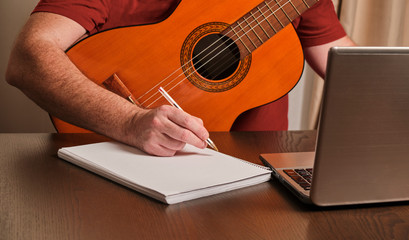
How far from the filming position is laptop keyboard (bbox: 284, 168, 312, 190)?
0.65 meters

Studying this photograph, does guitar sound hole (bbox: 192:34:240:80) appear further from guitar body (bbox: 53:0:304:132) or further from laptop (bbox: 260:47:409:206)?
laptop (bbox: 260:47:409:206)

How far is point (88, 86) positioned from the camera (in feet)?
3.22

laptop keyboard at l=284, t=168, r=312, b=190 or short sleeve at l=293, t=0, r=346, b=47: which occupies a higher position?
short sleeve at l=293, t=0, r=346, b=47

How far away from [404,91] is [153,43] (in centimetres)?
74

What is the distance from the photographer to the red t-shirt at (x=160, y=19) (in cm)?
116

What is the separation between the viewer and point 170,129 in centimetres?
76

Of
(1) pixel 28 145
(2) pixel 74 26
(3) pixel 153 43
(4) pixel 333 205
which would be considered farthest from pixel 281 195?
(2) pixel 74 26

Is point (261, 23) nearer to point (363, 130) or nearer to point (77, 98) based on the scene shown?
point (77, 98)

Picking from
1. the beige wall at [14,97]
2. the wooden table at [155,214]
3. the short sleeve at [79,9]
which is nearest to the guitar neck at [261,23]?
the short sleeve at [79,9]

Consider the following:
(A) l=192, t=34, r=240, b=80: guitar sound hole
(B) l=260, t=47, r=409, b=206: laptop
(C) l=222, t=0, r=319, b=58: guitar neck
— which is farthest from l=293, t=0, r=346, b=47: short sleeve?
(B) l=260, t=47, r=409, b=206: laptop

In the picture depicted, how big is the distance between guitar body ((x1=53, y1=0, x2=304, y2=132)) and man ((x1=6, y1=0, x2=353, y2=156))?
8 centimetres

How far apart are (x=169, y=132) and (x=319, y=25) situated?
933 millimetres

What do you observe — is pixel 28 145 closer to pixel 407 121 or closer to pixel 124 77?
pixel 124 77

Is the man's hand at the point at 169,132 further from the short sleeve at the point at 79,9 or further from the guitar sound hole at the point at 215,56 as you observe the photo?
the short sleeve at the point at 79,9
